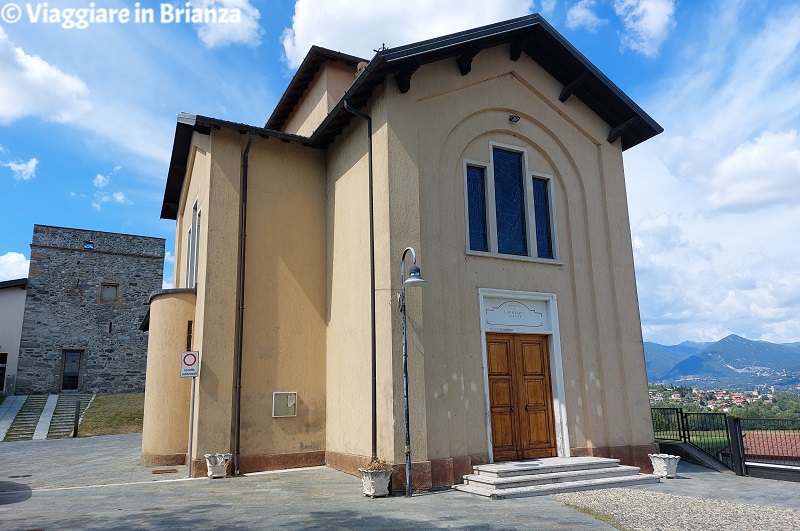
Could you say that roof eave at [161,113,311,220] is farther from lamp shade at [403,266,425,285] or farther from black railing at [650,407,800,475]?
black railing at [650,407,800,475]

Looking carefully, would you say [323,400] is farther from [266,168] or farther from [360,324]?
[266,168]

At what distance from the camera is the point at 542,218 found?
1270cm

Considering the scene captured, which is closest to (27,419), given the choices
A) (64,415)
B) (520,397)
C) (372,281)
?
(64,415)

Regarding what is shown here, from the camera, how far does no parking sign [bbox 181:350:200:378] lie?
35.8 feet

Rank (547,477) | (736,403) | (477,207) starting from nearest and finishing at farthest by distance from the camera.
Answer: (547,477) < (477,207) < (736,403)

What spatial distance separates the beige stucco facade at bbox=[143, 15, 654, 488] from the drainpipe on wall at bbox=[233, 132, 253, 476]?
0.34 feet

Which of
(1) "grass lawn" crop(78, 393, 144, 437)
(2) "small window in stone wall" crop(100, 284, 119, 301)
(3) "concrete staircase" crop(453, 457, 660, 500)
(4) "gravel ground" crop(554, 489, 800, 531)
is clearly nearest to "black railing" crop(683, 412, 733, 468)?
(3) "concrete staircase" crop(453, 457, 660, 500)

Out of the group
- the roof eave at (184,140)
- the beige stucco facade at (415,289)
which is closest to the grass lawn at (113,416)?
the roof eave at (184,140)

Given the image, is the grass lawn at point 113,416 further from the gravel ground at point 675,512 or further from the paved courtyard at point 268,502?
the gravel ground at point 675,512

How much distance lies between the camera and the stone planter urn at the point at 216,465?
34.9ft

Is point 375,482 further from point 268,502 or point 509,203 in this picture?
point 509,203

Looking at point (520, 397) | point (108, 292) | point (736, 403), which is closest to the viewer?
point (520, 397)

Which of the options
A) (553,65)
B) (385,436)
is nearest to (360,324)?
(385,436)

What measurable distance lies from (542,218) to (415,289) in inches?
163
